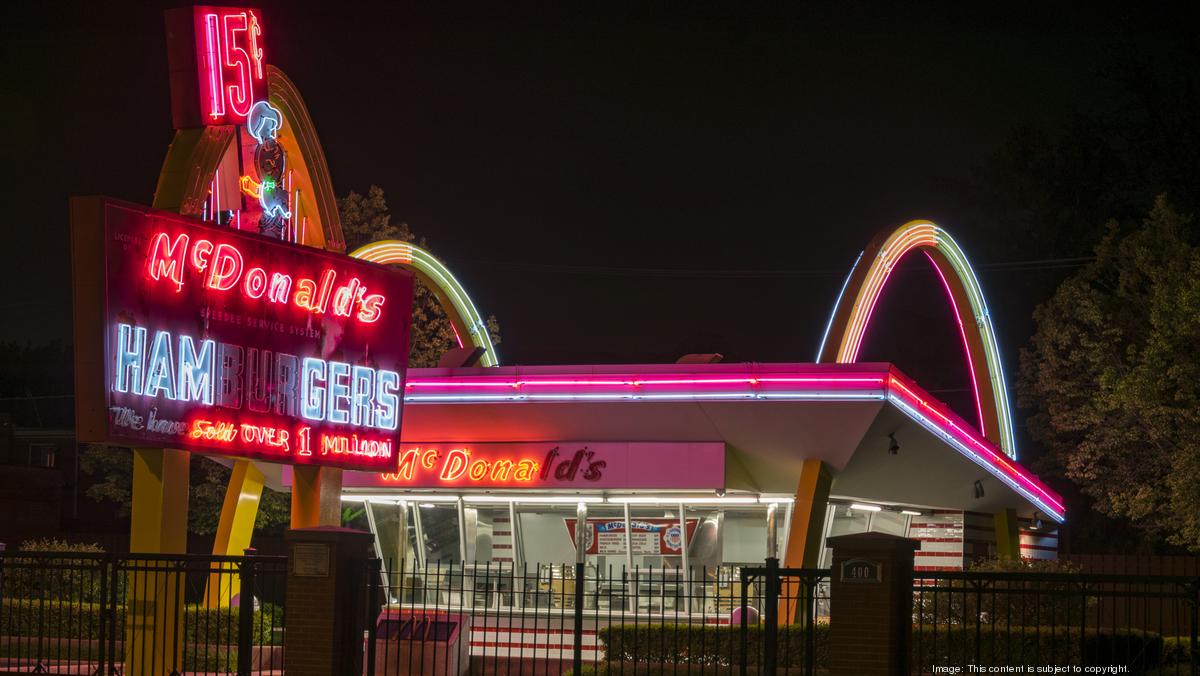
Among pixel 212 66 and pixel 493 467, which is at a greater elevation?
pixel 212 66

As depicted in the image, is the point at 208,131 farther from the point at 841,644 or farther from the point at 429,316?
the point at 429,316

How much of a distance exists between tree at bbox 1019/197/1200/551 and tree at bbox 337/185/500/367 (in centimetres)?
1759

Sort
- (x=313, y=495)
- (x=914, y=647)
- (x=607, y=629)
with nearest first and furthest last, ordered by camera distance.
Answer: (x=914, y=647) < (x=607, y=629) < (x=313, y=495)

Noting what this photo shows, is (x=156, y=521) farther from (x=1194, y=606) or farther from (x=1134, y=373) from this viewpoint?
(x=1134, y=373)

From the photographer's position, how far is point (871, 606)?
1533 centimetres

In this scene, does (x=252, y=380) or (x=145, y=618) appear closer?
(x=145, y=618)

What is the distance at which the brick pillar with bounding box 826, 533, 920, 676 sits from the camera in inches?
600

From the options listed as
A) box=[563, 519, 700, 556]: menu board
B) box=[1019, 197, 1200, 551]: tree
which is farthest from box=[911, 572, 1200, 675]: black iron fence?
box=[1019, 197, 1200, 551]: tree

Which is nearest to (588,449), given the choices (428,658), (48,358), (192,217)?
(428,658)

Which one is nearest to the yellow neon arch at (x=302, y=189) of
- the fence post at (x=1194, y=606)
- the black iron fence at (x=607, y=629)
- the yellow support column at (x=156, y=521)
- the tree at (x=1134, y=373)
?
the yellow support column at (x=156, y=521)

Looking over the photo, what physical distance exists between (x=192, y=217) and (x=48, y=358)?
202 feet

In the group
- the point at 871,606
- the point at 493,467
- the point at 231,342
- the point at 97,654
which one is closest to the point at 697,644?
the point at 871,606

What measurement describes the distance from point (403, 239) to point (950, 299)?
15.4m

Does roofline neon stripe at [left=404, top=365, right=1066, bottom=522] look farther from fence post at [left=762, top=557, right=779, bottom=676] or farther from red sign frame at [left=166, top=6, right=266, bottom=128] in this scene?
fence post at [left=762, top=557, right=779, bottom=676]
